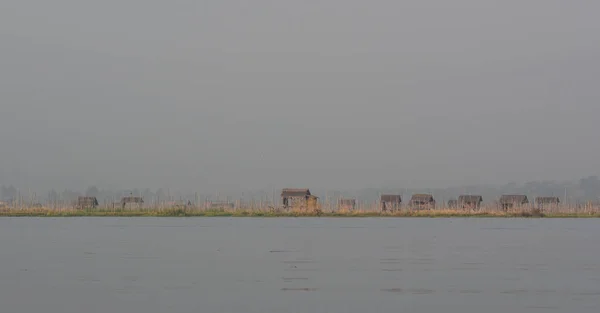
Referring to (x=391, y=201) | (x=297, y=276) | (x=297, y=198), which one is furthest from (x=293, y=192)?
(x=297, y=276)

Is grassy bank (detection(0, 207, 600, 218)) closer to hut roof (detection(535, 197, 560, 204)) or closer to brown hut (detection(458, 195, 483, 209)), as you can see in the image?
brown hut (detection(458, 195, 483, 209))

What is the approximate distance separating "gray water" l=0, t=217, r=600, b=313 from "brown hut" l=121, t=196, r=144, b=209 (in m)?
44.9

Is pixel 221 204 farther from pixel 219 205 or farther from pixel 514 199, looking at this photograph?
pixel 514 199

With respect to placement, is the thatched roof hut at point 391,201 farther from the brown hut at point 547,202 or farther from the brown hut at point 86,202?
the brown hut at point 86,202

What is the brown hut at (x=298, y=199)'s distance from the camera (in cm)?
7431

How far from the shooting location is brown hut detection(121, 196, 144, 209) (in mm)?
78000

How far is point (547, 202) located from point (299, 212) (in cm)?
2491

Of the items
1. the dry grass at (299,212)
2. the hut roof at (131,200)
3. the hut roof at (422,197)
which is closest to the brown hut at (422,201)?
the hut roof at (422,197)

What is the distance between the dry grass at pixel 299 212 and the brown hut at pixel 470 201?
11.6 ft

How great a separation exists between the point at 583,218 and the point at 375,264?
5537 centimetres

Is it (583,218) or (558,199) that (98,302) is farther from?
(558,199)

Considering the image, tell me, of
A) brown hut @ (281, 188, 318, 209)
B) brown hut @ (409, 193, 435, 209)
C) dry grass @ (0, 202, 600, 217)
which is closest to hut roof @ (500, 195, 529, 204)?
dry grass @ (0, 202, 600, 217)

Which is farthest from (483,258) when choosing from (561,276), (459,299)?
(459,299)

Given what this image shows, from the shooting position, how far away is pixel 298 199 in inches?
2958
